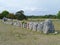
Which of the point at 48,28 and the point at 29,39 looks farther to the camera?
the point at 48,28

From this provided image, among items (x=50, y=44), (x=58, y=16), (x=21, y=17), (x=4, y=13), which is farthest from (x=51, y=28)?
(x=4, y=13)

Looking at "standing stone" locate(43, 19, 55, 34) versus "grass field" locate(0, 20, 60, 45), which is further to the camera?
"standing stone" locate(43, 19, 55, 34)

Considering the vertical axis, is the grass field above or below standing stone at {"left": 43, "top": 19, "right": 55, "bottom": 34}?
below

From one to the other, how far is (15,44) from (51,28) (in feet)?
28.8

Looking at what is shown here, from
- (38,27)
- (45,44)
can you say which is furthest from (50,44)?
(38,27)

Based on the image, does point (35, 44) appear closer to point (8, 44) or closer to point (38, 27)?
point (8, 44)

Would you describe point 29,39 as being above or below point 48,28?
below

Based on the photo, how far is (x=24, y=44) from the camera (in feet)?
45.5

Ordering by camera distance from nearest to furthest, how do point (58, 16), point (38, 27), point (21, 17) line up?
point (38, 27)
point (21, 17)
point (58, 16)

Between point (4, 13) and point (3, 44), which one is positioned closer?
point (3, 44)

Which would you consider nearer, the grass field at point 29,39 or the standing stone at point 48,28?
the grass field at point 29,39

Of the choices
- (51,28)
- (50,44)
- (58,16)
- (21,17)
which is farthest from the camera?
(58,16)

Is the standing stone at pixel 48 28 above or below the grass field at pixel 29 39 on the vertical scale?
above

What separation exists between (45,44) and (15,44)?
186 cm
